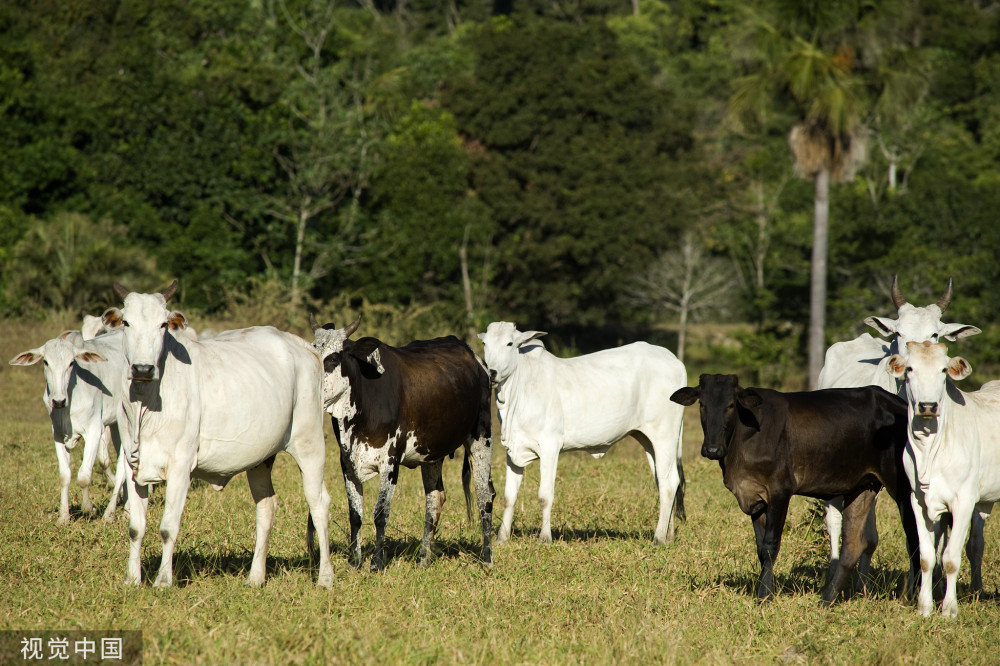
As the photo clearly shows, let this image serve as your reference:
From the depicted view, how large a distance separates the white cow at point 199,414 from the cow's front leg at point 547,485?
8.13 ft

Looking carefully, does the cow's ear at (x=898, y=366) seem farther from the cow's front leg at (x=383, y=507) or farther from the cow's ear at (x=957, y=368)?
the cow's front leg at (x=383, y=507)

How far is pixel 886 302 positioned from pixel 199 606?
29.0 m

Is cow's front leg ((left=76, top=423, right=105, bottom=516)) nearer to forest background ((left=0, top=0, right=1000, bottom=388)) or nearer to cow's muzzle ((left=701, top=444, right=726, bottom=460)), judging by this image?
cow's muzzle ((left=701, top=444, right=726, bottom=460))

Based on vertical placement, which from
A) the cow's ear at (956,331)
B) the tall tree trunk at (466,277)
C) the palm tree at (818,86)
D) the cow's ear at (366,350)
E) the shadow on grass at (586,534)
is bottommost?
the shadow on grass at (586,534)

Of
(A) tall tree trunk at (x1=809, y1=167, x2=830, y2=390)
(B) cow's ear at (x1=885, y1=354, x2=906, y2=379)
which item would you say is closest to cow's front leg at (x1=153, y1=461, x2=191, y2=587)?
(B) cow's ear at (x1=885, y1=354, x2=906, y2=379)

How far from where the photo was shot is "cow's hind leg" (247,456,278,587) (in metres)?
7.43

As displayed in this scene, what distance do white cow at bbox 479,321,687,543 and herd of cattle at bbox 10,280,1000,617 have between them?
14 centimetres

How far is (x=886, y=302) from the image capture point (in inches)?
1261

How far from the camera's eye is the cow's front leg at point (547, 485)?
9.45m

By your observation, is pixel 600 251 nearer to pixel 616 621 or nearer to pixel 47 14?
pixel 47 14

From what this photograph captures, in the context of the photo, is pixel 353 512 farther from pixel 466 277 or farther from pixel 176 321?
pixel 466 277

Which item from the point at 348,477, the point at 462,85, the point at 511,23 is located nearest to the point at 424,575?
the point at 348,477

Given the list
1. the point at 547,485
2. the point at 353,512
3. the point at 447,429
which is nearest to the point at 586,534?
the point at 547,485

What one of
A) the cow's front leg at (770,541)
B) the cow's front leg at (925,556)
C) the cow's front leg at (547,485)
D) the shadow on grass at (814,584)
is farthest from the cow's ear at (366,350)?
the cow's front leg at (925,556)
